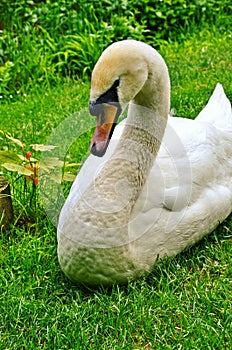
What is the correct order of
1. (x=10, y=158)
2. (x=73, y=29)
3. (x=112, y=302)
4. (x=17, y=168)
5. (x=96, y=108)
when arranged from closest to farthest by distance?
(x=96, y=108), (x=112, y=302), (x=17, y=168), (x=10, y=158), (x=73, y=29)

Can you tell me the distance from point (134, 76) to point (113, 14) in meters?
4.45

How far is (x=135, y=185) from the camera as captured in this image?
306 cm

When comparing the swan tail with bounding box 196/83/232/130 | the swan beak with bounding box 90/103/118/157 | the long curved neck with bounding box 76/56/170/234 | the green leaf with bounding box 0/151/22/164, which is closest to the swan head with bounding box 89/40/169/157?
the swan beak with bounding box 90/103/118/157

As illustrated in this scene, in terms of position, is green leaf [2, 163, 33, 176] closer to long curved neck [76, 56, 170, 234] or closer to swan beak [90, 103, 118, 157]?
long curved neck [76, 56, 170, 234]

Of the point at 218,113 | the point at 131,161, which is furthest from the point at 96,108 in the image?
the point at 218,113

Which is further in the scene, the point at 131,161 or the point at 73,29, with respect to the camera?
the point at 73,29

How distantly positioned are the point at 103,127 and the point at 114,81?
0.63ft

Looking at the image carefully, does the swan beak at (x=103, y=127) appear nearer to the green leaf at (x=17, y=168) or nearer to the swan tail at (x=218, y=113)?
the green leaf at (x=17, y=168)

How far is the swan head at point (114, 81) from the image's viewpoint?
8.77 feet

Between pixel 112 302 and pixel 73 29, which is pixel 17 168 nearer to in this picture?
pixel 112 302

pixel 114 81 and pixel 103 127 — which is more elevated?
pixel 114 81

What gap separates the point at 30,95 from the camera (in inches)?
236

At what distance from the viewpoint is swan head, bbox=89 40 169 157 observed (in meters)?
2.67

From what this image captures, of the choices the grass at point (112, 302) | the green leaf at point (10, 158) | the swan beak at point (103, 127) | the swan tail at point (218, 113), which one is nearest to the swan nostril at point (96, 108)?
the swan beak at point (103, 127)
